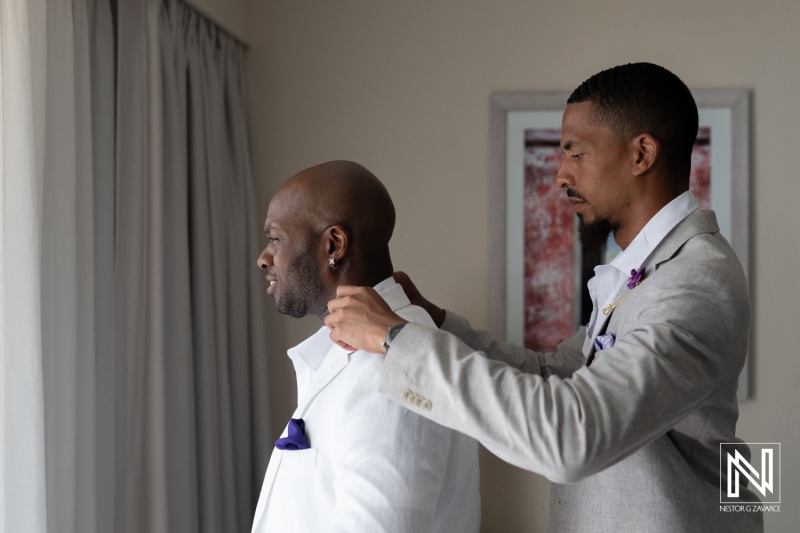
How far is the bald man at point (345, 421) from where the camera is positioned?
3.83 feet

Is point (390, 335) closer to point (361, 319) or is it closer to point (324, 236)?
point (361, 319)

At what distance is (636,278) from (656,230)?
0.09 m

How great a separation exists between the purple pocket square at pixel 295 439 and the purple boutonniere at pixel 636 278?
62 centimetres

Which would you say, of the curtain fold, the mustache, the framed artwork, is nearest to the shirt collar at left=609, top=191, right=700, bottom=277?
the mustache

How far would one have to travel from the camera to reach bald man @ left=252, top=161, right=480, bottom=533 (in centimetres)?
117

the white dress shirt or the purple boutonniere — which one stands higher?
the white dress shirt

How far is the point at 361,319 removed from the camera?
3.76 ft

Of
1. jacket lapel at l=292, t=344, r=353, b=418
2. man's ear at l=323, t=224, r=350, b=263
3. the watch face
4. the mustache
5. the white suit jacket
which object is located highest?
the mustache

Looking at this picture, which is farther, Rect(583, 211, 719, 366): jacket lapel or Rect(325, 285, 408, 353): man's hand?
Rect(583, 211, 719, 366): jacket lapel

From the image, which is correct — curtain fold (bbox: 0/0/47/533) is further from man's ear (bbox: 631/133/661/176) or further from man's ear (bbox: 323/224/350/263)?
man's ear (bbox: 631/133/661/176)

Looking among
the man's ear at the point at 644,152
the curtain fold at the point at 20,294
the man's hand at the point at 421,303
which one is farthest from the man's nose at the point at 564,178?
the curtain fold at the point at 20,294

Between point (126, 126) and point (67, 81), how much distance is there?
0.28 meters

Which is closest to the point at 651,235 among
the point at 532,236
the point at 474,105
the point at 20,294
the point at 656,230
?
the point at 656,230

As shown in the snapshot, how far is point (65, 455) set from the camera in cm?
184
